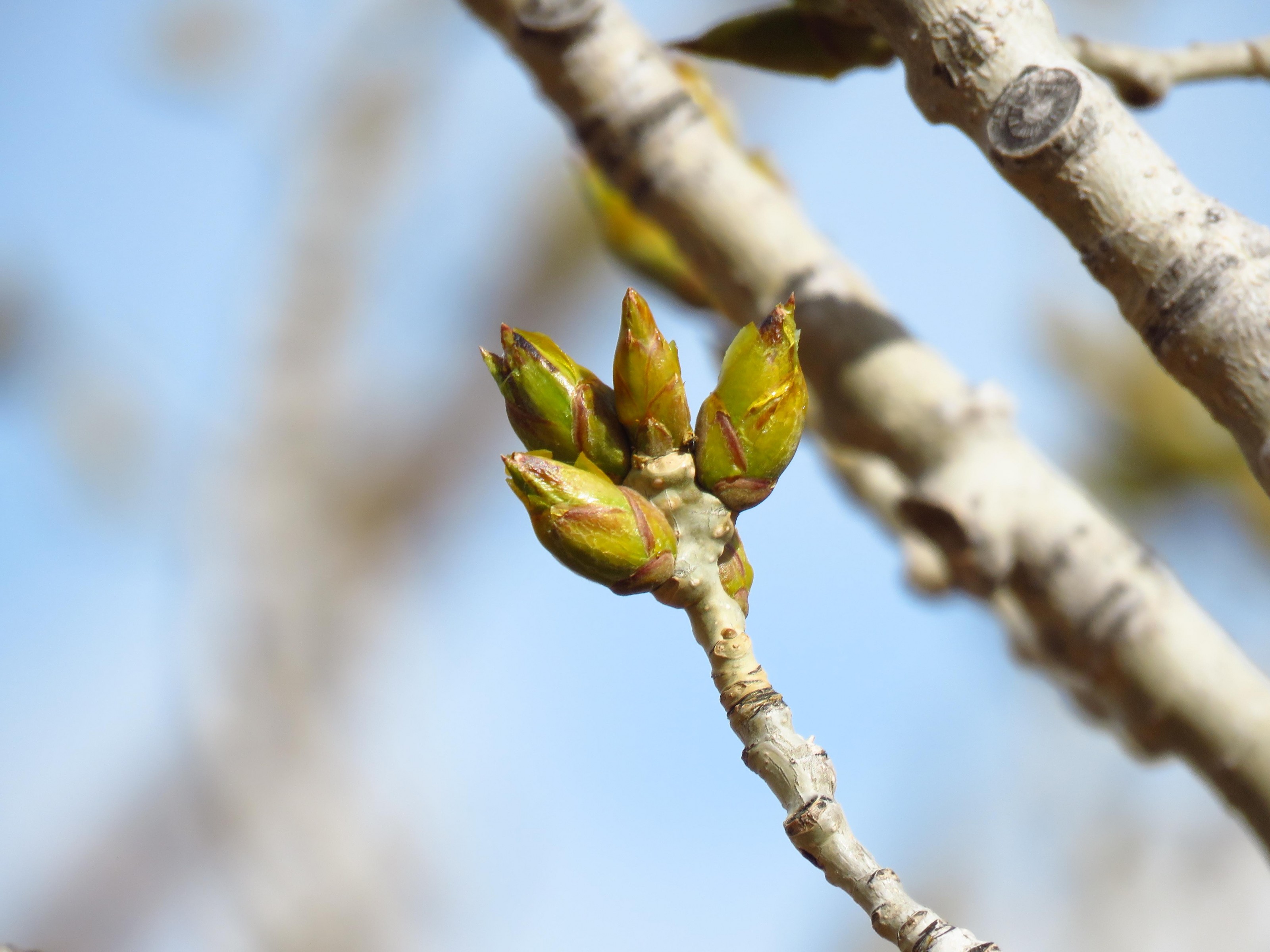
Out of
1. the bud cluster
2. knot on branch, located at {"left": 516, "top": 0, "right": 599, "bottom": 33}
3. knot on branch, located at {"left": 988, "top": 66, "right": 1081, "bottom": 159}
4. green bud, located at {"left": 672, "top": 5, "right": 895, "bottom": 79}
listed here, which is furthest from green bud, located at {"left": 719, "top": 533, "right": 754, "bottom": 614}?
knot on branch, located at {"left": 516, "top": 0, "right": 599, "bottom": 33}

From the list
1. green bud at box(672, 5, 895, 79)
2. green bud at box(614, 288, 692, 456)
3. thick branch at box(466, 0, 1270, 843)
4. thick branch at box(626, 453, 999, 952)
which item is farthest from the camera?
thick branch at box(466, 0, 1270, 843)

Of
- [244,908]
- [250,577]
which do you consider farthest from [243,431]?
[244,908]

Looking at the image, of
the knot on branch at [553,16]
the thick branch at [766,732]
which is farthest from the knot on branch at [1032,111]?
the knot on branch at [553,16]

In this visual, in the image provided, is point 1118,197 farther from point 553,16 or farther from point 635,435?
point 553,16

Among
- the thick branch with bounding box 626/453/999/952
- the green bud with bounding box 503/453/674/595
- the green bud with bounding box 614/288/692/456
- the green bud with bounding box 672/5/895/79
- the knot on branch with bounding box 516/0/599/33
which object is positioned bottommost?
the thick branch with bounding box 626/453/999/952

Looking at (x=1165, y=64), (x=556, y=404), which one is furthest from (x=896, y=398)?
(x=556, y=404)

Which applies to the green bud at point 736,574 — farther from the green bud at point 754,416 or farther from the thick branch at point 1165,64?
the thick branch at point 1165,64

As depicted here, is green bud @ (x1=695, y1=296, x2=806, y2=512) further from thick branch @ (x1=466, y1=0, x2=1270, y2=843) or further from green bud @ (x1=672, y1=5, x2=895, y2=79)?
thick branch @ (x1=466, y1=0, x2=1270, y2=843)

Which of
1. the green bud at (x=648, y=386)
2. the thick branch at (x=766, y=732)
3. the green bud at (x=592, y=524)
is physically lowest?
the thick branch at (x=766, y=732)
